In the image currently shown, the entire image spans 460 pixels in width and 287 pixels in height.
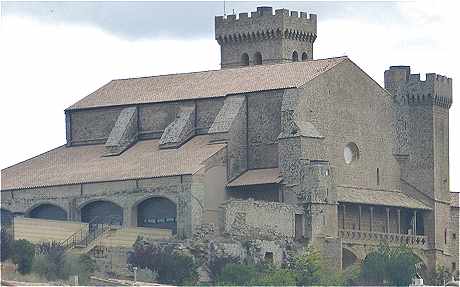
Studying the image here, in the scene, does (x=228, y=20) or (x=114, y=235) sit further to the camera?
(x=228, y=20)

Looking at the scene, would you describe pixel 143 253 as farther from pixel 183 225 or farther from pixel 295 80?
pixel 295 80

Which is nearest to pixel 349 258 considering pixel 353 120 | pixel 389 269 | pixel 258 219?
pixel 389 269

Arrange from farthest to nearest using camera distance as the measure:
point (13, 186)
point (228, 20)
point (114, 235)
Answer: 1. point (228, 20)
2. point (13, 186)
3. point (114, 235)

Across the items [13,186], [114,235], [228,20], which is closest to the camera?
[114,235]

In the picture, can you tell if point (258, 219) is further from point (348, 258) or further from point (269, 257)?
point (348, 258)

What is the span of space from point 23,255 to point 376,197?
27903 millimetres

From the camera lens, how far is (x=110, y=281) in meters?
123

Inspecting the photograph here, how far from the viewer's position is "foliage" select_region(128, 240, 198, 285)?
130 m

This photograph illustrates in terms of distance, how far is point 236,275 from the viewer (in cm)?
13075

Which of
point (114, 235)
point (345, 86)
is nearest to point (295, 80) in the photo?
point (345, 86)

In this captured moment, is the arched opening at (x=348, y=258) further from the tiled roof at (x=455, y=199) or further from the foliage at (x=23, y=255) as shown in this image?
the foliage at (x=23, y=255)

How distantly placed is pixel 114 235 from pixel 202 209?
4959 millimetres

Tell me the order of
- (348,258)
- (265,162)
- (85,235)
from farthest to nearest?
(348,258) < (265,162) < (85,235)

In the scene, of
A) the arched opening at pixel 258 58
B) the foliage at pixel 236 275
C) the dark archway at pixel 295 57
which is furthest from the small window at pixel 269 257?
the dark archway at pixel 295 57
